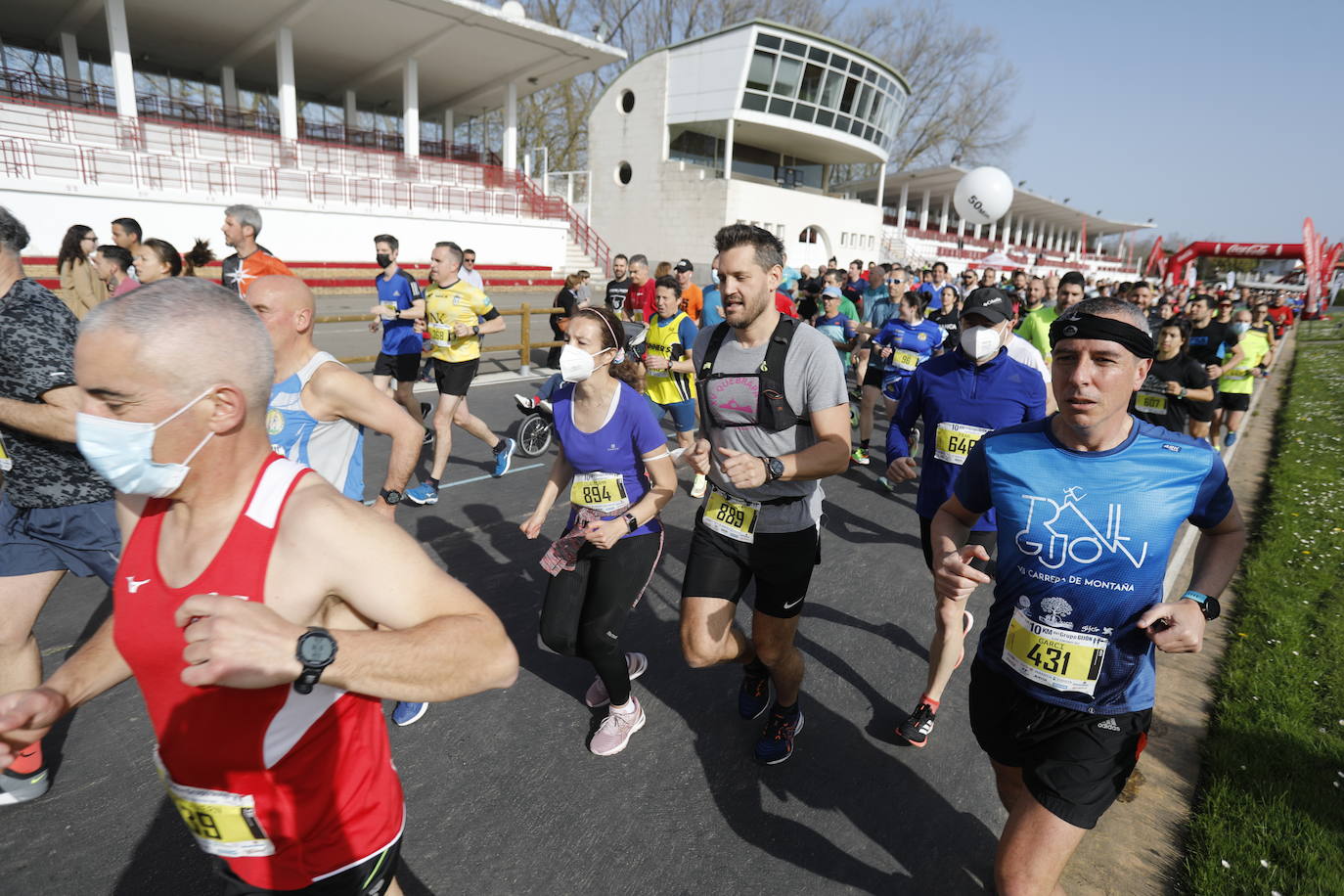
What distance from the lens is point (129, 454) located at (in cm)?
140

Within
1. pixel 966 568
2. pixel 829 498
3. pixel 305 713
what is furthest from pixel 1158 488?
pixel 829 498

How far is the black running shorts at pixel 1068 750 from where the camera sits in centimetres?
210

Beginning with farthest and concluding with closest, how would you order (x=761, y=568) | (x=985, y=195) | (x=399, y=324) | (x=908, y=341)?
(x=985, y=195) < (x=908, y=341) < (x=399, y=324) < (x=761, y=568)

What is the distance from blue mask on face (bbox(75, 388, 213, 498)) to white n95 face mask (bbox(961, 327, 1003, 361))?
138 inches

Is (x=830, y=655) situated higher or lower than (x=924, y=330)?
lower

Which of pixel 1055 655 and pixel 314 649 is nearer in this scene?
pixel 314 649

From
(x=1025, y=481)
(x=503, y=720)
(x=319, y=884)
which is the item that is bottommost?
(x=503, y=720)

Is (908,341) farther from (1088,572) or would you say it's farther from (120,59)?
(120,59)

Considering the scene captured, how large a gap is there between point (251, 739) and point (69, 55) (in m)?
38.4

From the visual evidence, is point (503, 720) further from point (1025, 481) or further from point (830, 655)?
point (1025, 481)

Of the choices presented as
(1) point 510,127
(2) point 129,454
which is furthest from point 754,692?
(1) point 510,127

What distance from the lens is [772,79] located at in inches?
1332

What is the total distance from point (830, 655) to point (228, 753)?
141 inches

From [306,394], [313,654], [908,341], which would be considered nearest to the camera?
[313,654]
